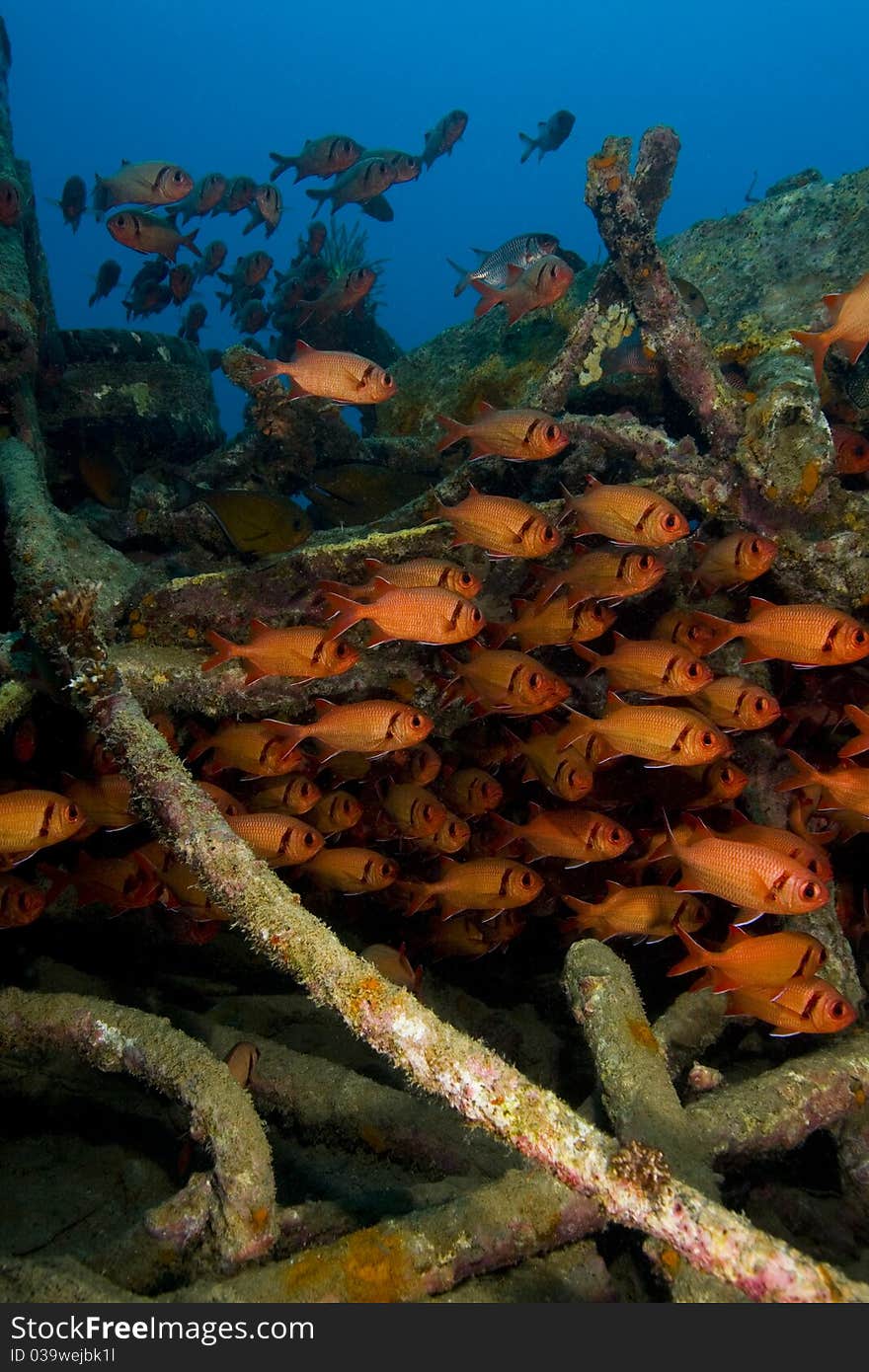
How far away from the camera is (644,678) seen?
391 centimetres

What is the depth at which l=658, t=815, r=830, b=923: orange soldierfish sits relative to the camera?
3.28m

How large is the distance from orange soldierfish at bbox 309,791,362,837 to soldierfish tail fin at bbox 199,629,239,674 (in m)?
1.01

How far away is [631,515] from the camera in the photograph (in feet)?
12.9

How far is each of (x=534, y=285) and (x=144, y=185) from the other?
4.44 m

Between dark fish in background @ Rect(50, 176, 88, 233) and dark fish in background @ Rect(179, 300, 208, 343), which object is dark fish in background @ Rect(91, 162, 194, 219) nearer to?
dark fish in background @ Rect(50, 176, 88, 233)

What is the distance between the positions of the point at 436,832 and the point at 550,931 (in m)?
1.49

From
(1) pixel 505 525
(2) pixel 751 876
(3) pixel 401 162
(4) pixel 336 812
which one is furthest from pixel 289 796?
(3) pixel 401 162

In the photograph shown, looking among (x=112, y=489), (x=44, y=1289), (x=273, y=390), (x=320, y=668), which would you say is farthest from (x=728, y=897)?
(x=112, y=489)

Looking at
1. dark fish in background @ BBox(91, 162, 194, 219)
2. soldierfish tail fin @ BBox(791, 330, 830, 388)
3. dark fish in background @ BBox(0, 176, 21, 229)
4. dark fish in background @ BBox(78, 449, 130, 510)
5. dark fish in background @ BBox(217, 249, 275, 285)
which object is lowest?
soldierfish tail fin @ BBox(791, 330, 830, 388)

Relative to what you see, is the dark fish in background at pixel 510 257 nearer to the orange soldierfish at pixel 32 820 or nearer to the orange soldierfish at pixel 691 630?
the orange soldierfish at pixel 691 630

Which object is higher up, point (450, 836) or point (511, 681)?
point (511, 681)

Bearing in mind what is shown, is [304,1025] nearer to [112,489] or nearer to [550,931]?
[550,931]

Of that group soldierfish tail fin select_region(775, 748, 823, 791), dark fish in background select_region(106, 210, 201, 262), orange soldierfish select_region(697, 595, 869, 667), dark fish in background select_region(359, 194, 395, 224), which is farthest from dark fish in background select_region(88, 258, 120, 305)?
soldierfish tail fin select_region(775, 748, 823, 791)

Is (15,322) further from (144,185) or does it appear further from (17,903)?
(144,185)
